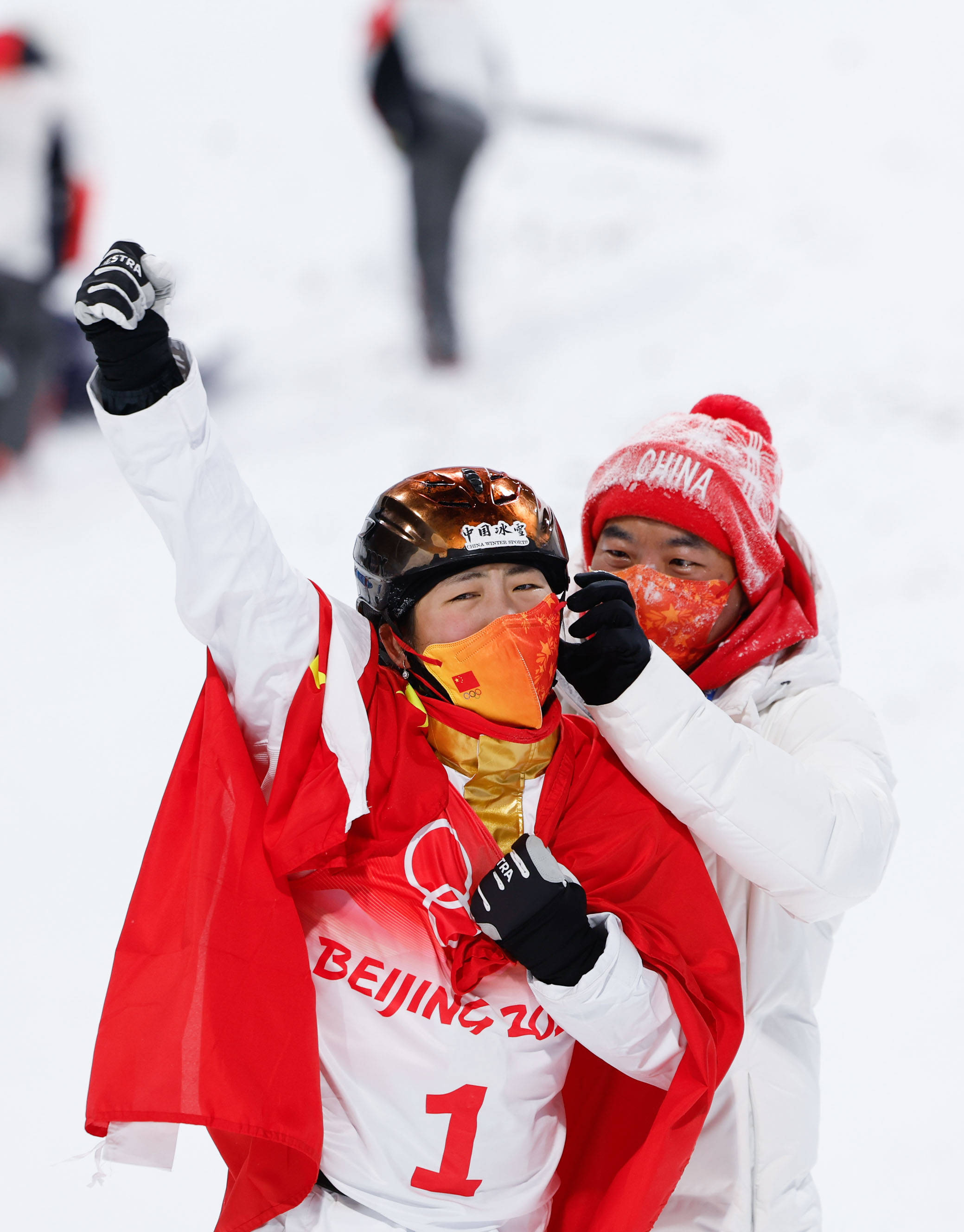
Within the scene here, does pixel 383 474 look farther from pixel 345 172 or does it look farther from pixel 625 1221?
pixel 625 1221

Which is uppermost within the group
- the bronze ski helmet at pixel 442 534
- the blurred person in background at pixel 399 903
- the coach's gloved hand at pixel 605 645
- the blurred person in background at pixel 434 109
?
the blurred person in background at pixel 434 109

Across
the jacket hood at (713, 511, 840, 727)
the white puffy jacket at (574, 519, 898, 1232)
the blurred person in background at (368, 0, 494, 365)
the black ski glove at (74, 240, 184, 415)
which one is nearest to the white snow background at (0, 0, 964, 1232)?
the blurred person in background at (368, 0, 494, 365)

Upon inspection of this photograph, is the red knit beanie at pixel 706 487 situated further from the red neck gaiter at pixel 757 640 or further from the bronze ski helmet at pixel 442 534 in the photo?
the bronze ski helmet at pixel 442 534

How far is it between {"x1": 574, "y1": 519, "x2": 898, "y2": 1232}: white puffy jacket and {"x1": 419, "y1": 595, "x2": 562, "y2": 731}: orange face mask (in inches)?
4.7

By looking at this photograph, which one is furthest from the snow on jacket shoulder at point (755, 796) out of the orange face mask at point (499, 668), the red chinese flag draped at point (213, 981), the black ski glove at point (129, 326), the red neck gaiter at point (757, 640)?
the black ski glove at point (129, 326)

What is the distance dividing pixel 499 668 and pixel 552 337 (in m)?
2.87

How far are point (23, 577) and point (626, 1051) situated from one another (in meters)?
2.82

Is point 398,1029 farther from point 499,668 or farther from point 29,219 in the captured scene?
point 29,219

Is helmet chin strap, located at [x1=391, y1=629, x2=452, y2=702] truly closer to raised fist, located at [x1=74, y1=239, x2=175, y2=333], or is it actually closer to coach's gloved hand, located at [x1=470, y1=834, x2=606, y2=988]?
coach's gloved hand, located at [x1=470, y1=834, x2=606, y2=988]

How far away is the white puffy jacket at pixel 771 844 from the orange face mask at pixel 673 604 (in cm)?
11

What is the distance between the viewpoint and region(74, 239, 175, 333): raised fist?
112cm

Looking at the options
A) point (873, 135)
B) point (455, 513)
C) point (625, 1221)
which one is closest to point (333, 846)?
point (455, 513)

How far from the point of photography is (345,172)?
3.93 m

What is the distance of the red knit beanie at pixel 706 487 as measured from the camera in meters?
1.88
